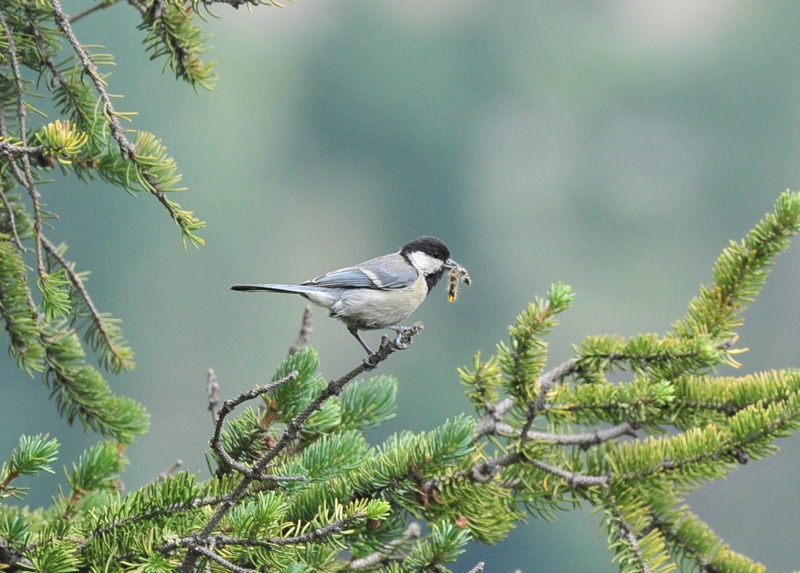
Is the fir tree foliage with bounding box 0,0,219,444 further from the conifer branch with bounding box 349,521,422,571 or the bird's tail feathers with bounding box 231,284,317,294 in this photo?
the conifer branch with bounding box 349,521,422,571

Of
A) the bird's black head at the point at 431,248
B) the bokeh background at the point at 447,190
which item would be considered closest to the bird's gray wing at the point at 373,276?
the bird's black head at the point at 431,248

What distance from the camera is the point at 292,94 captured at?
33.9 meters

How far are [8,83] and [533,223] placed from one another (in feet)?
92.9

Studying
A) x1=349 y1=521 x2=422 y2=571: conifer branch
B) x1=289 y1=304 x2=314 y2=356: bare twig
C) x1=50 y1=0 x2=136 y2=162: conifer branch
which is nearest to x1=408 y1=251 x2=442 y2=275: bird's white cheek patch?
x1=289 y1=304 x2=314 y2=356: bare twig

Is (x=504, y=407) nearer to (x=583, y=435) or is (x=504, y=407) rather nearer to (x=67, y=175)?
(x=583, y=435)

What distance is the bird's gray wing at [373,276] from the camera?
2.39m

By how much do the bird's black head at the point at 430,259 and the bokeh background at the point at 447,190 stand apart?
14.4 metres

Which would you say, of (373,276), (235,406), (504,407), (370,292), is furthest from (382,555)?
(373,276)

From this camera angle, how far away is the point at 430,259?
2668 mm

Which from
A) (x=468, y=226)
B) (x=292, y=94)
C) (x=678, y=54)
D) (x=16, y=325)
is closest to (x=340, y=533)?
(x=16, y=325)

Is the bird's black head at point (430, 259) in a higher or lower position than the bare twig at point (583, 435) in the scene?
higher

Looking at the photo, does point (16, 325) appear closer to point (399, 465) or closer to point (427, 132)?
point (399, 465)

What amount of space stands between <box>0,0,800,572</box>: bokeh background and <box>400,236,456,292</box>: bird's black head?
14.4m

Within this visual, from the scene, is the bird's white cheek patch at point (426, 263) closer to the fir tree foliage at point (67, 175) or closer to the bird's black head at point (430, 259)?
the bird's black head at point (430, 259)
